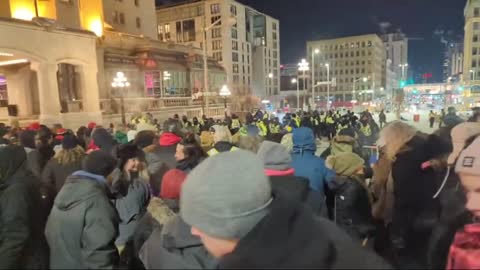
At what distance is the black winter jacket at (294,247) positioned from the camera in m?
1.18

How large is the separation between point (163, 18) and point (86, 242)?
90277 millimetres

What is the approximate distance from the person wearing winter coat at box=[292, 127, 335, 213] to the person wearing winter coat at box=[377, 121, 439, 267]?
30.1 inches

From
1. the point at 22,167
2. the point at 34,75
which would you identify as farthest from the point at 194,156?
the point at 34,75

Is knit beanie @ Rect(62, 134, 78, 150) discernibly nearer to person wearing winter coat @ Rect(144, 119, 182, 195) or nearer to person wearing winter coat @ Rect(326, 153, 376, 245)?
person wearing winter coat @ Rect(144, 119, 182, 195)

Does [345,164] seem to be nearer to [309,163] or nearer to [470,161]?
[309,163]

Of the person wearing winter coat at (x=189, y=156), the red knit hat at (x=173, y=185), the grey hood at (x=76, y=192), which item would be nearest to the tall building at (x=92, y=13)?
the person wearing winter coat at (x=189, y=156)

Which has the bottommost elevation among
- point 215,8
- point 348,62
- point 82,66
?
point 82,66

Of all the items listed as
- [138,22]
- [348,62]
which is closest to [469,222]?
[138,22]

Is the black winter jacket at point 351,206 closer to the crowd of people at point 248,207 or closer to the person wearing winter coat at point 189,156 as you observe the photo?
the crowd of people at point 248,207

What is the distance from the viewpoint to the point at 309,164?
13.1 ft

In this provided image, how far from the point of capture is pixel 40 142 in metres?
6.50

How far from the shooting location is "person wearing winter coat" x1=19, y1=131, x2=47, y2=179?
5.67 meters

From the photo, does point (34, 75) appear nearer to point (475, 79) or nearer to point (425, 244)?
point (425, 244)

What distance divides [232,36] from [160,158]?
86.5 m
